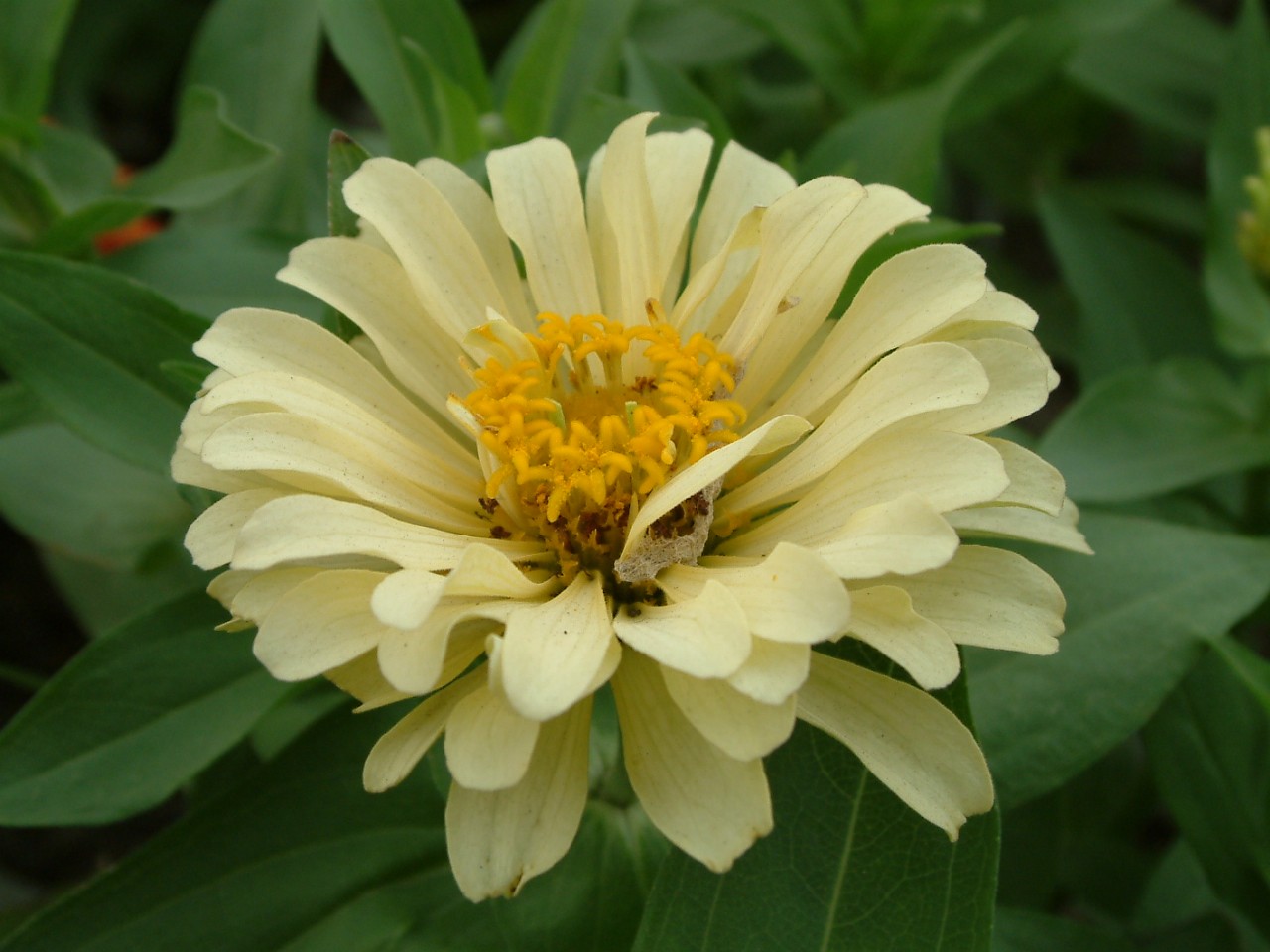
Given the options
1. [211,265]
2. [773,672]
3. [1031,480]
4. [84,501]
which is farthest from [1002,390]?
[84,501]

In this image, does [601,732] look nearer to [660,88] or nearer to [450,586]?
[450,586]

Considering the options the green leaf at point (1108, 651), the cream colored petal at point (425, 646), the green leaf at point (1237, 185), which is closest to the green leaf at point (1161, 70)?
the green leaf at point (1237, 185)

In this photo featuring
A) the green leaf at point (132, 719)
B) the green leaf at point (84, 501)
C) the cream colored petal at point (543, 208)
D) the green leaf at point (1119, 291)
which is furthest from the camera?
the green leaf at point (1119, 291)

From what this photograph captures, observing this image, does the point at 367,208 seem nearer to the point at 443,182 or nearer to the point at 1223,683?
the point at 443,182

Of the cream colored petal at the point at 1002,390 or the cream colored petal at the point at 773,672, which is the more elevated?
the cream colored petal at the point at 1002,390

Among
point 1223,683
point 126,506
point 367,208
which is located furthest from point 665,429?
point 126,506

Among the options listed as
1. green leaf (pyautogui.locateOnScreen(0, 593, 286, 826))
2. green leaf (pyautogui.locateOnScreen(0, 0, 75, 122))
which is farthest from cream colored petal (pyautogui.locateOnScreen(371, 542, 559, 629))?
green leaf (pyautogui.locateOnScreen(0, 0, 75, 122))

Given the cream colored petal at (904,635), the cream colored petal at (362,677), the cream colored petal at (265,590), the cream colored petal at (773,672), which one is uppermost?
the cream colored petal at (265,590)

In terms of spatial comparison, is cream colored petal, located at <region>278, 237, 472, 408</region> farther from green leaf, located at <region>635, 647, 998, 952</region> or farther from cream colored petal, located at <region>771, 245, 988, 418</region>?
green leaf, located at <region>635, 647, 998, 952</region>

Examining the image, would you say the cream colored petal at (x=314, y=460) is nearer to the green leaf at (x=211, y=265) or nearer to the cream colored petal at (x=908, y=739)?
the cream colored petal at (x=908, y=739)
